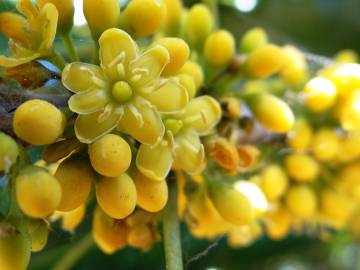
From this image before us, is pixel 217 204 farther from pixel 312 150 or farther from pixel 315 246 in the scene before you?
pixel 315 246

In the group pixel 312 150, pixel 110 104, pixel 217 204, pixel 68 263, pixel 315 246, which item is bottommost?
pixel 315 246

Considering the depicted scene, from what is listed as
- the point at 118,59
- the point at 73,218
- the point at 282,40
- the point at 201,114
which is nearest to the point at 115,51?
the point at 118,59

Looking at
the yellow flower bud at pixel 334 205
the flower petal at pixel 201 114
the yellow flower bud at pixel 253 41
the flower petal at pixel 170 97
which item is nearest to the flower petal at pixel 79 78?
the flower petal at pixel 170 97

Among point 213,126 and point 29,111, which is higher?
point 29,111

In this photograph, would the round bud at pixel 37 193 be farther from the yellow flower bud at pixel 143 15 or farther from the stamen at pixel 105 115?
the yellow flower bud at pixel 143 15

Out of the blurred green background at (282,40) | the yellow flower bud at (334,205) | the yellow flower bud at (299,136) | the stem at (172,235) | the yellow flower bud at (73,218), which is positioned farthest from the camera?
the blurred green background at (282,40)

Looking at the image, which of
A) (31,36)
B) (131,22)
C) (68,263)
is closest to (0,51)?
(31,36)
